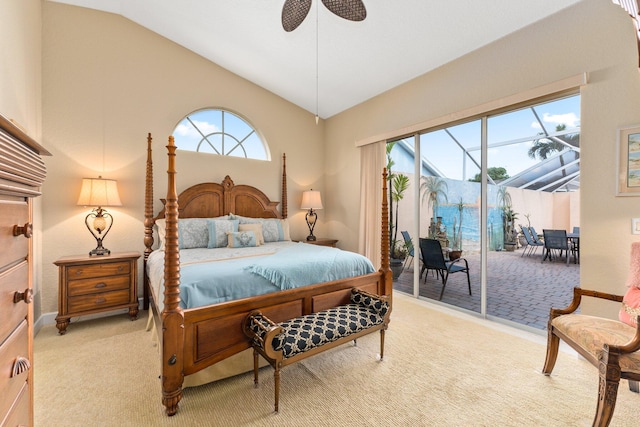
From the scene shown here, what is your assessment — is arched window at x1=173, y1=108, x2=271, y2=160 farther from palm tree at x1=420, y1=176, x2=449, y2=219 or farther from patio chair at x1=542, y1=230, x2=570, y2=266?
patio chair at x1=542, y1=230, x2=570, y2=266

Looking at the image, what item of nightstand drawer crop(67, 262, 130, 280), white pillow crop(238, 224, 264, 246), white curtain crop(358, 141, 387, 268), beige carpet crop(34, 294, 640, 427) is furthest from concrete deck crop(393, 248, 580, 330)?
nightstand drawer crop(67, 262, 130, 280)

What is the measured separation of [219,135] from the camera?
4309 millimetres

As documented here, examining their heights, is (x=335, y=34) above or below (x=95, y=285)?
above

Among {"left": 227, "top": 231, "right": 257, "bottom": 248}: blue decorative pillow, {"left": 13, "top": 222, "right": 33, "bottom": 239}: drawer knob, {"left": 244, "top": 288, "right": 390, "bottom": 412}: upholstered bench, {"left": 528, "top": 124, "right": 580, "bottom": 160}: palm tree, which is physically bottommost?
{"left": 244, "top": 288, "right": 390, "bottom": 412}: upholstered bench

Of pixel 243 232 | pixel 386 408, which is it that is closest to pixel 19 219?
pixel 386 408

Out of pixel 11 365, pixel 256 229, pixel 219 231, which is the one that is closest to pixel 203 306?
pixel 11 365

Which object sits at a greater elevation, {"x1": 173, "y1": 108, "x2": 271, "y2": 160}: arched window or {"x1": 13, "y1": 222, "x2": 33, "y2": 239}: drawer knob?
{"x1": 173, "y1": 108, "x2": 271, "y2": 160}: arched window

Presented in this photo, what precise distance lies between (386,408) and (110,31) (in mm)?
4918

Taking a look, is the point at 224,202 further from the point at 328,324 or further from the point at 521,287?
the point at 521,287

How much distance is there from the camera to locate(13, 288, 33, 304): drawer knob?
2.73 ft

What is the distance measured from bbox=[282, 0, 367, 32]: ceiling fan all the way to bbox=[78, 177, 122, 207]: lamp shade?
264cm

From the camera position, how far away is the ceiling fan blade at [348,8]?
7.07ft

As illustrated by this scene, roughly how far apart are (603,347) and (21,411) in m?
2.65

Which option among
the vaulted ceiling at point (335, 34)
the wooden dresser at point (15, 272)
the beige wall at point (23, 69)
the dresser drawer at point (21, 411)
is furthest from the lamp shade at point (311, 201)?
the dresser drawer at point (21, 411)
